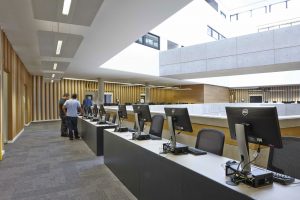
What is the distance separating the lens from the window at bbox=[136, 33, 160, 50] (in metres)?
11.5

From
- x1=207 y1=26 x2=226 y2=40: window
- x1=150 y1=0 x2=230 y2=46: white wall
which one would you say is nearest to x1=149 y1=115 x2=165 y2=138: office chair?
x1=150 y1=0 x2=230 y2=46: white wall

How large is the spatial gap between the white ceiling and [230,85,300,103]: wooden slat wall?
51.5 ft

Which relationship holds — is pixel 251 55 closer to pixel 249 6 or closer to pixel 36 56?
pixel 36 56

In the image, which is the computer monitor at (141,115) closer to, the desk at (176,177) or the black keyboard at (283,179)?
the desk at (176,177)

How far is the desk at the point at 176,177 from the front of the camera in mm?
1411

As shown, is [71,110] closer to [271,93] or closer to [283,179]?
[283,179]

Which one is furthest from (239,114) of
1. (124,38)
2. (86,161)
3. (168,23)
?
(168,23)

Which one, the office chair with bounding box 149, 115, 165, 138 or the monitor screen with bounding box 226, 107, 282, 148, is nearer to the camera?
the monitor screen with bounding box 226, 107, 282, 148

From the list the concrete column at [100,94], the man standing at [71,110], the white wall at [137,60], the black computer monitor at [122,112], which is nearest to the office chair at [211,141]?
the black computer monitor at [122,112]

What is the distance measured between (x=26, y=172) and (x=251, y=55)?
31.4 ft

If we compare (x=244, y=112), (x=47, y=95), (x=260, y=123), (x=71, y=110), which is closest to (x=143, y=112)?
(x=244, y=112)

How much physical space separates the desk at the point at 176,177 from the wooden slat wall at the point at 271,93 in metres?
17.5

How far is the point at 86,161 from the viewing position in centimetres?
474

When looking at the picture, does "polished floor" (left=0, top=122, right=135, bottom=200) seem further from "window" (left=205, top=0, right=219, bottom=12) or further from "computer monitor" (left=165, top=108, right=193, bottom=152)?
"window" (left=205, top=0, right=219, bottom=12)
